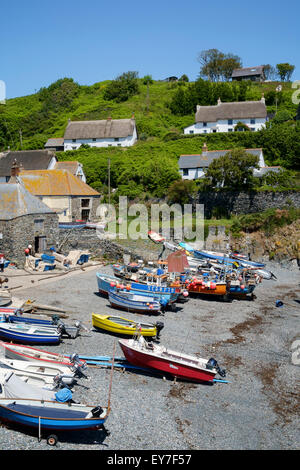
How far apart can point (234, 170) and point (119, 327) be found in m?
25.2

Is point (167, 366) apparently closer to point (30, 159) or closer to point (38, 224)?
point (38, 224)

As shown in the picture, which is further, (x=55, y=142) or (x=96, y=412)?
(x=55, y=142)

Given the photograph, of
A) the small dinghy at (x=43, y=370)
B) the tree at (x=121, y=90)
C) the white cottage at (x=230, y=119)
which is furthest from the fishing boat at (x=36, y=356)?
the tree at (x=121, y=90)

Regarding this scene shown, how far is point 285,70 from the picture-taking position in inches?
3772

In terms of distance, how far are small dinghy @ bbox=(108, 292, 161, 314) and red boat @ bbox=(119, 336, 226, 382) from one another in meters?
5.60

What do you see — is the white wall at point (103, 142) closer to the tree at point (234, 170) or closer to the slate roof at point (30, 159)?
the slate roof at point (30, 159)

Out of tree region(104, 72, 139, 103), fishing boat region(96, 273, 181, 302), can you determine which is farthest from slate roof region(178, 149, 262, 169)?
tree region(104, 72, 139, 103)

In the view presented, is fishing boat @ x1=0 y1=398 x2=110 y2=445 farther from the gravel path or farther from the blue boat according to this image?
the blue boat

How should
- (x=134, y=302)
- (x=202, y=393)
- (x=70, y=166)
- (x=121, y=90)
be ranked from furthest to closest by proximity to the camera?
1. (x=121, y=90)
2. (x=70, y=166)
3. (x=134, y=302)
4. (x=202, y=393)

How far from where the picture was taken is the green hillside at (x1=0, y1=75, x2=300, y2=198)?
47.2m

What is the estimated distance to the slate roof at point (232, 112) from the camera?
60.6m

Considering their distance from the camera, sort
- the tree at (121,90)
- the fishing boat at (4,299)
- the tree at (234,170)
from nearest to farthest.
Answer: the fishing boat at (4,299)
the tree at (234,170)
the tree at (121,90)

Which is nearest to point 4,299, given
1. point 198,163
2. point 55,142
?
point 198,163

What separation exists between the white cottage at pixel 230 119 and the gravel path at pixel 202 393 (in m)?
43.7
